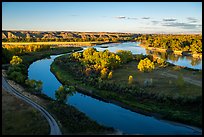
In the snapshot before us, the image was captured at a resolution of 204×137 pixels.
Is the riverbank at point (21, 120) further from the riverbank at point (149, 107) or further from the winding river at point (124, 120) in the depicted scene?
the riverbank at point (149, 107)

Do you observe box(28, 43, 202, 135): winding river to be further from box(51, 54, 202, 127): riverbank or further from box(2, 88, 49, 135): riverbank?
box(2, 88, 49, 135): riverbank

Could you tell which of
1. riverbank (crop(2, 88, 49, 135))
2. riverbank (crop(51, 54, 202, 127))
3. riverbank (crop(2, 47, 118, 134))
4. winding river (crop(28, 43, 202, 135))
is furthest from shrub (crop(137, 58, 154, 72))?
riverbank (crop(2, 88, 49, 135))

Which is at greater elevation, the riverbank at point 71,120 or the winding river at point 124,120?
the riverbank at point 71,120

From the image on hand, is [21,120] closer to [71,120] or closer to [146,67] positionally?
[71,120]

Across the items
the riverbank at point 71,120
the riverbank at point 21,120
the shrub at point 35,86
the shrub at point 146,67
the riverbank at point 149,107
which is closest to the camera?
the riverbank at point 21,120

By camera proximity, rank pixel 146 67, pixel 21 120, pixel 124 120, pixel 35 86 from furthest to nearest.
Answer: pixel 146 67
pixel 35 86
pixel 124 120
pixel 21 120

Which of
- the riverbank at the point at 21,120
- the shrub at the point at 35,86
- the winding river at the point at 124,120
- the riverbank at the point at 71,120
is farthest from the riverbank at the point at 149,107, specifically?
the riverbank at the point at 21,120

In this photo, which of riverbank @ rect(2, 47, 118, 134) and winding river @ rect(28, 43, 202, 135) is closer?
riverbank @ rect(2, 47, 118, 134)

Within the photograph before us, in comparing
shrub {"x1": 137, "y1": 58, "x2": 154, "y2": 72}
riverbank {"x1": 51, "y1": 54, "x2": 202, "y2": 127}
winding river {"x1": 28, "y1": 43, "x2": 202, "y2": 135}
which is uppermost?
shrub {"x1": 137, "y1": 58, "x2": 154, "y2": 72}

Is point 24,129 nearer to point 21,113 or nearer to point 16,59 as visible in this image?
point 21,113

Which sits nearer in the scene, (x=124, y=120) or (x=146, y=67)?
(x=124, y=120)

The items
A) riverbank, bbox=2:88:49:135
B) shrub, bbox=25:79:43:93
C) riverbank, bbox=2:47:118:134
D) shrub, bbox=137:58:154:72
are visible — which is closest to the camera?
riverbank, bbox=2:88:49:135

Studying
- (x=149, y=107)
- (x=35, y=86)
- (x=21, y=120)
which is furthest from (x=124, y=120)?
(x=35, y=86)
